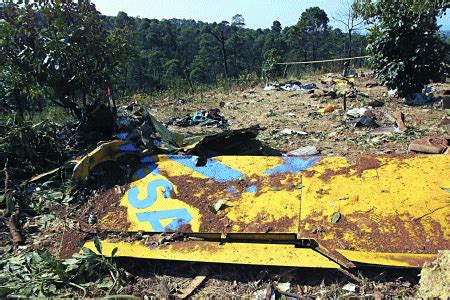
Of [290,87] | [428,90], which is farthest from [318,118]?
[290,87]

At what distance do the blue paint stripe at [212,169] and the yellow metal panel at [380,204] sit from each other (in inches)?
24.5

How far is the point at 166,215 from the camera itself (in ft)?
9.62

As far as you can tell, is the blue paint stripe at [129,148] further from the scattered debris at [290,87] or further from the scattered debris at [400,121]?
the scattered debris at [290,87]

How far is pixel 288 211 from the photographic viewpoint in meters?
2.73

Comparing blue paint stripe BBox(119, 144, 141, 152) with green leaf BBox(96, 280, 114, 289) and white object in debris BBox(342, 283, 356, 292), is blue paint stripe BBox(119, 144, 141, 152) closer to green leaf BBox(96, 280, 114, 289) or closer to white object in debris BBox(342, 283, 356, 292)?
green leaf BBox(96, 280, 114, 289)

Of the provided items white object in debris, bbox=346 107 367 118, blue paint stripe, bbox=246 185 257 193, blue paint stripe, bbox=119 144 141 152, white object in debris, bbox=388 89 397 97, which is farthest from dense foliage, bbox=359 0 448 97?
blue paint stripe, bbox=119 144 141 152

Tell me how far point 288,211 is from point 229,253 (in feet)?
1.75

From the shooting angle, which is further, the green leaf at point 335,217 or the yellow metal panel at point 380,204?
the green leaf at point 335,217

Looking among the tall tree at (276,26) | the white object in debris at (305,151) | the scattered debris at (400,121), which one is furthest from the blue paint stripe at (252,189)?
the tall tree at (276,26)

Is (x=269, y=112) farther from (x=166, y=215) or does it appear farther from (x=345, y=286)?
(x=345, y=286)

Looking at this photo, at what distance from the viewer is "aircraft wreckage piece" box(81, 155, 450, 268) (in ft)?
7.93

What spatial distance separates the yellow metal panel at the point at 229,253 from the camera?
2439 mm

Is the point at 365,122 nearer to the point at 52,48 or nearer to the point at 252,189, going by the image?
the point at 252,189

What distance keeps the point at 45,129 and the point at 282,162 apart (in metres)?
2.94
